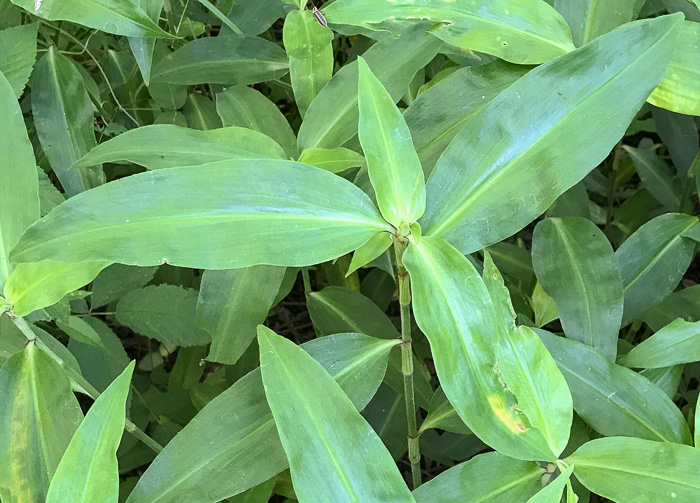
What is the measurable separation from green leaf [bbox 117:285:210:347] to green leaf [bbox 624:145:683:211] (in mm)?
808

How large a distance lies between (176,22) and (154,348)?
0.71 meters

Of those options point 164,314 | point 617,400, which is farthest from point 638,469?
point 164,314

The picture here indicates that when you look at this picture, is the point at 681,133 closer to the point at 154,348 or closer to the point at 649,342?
the point at 649,342

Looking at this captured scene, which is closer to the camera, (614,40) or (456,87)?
(614,40)

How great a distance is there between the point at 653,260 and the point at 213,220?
0.59m

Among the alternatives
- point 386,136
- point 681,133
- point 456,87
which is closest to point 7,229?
point 386,136

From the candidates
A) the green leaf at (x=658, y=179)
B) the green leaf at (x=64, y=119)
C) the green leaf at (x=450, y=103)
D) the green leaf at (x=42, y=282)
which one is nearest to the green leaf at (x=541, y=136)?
the green leaf at (x=450, y=103)

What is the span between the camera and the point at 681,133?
3.22 feet

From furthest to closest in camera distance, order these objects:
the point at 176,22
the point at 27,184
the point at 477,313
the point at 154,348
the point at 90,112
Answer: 1. the point at 154,348
2. the point at 176,22
3. the point at 90,112
4. the point at 27,184
5. the point at 477,313

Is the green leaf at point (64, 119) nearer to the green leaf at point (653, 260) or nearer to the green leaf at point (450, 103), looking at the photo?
the green leaf at point (450, 103)

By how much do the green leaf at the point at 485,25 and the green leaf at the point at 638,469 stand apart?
39 centimetres

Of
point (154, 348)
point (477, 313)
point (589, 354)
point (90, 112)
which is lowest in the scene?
point (154, 348)

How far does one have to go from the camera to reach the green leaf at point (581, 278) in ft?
2.17

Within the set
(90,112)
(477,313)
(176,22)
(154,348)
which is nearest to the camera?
(477,313)
